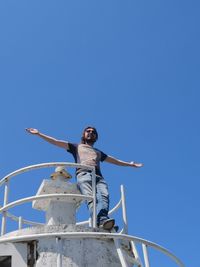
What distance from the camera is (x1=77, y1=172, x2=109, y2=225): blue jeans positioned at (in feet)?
24.7

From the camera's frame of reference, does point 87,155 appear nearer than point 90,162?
No

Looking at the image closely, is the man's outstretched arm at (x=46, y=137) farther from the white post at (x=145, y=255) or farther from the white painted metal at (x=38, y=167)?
the white post at (x=145, y=255)

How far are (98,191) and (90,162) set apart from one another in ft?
2.79

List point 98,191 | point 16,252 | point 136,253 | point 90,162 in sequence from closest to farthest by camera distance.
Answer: point 16,252 < point 136,253 < point 98,191 < point 90,162

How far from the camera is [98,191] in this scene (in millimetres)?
8023

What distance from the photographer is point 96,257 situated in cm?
673

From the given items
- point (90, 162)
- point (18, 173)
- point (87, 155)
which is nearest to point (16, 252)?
point (18, 173)

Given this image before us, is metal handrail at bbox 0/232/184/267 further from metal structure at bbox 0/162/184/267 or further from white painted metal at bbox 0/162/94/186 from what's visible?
white painted metal at bbox 0/162/94/186

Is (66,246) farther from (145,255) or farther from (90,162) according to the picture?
(90,162)

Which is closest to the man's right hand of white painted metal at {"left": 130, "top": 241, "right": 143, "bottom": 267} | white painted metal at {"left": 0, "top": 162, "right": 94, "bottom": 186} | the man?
the man

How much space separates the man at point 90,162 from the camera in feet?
24.7

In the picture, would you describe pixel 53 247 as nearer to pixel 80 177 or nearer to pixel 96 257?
pixel 96 257

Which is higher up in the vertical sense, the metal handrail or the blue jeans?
the blue jeans

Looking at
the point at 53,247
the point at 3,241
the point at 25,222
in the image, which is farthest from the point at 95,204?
the point at 25,222
